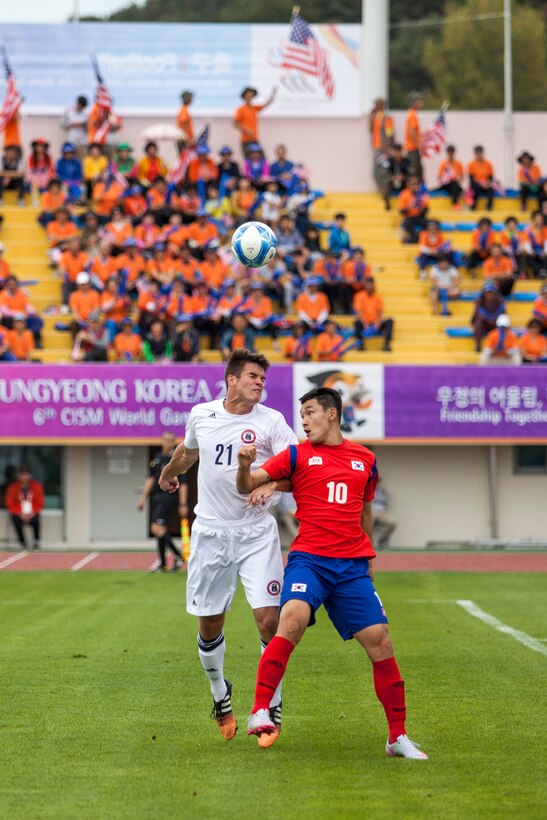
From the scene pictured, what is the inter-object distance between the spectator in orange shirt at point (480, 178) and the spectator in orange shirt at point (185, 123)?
6.99 metres

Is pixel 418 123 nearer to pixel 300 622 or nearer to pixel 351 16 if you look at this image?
pixel 300 622

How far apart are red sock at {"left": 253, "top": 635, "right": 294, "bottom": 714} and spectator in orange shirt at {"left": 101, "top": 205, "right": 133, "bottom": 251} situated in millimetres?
23152

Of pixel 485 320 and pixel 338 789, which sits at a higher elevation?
pixel 485 320

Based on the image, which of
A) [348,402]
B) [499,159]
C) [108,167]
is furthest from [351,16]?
[348,402]

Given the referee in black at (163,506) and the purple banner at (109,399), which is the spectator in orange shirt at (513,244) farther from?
the referee in black at (163,506)

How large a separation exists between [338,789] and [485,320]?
77.3 feet

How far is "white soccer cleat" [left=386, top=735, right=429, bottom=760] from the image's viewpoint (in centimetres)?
786

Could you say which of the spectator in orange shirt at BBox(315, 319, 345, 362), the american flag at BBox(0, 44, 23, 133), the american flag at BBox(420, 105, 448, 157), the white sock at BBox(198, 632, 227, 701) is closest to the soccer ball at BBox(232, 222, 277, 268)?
the white sock at BBox(198, 632, 227, 701)

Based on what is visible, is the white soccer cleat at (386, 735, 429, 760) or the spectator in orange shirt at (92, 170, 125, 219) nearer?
the white soccer cleat at (386, 735, 429, 760)

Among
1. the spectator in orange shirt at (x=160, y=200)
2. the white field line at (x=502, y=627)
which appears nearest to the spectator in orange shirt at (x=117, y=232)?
the spectator in orange shirt at (x=160, y=200)

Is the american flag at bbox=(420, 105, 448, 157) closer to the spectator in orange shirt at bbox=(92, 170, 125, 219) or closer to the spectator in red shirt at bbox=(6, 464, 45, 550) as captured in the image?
the spectator in orange shirt at bbox=(92, 170, 125, 219)

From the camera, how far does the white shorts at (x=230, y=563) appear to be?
8.45 metres

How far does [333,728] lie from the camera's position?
351 inches

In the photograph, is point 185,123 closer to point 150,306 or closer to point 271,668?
point 150,306
